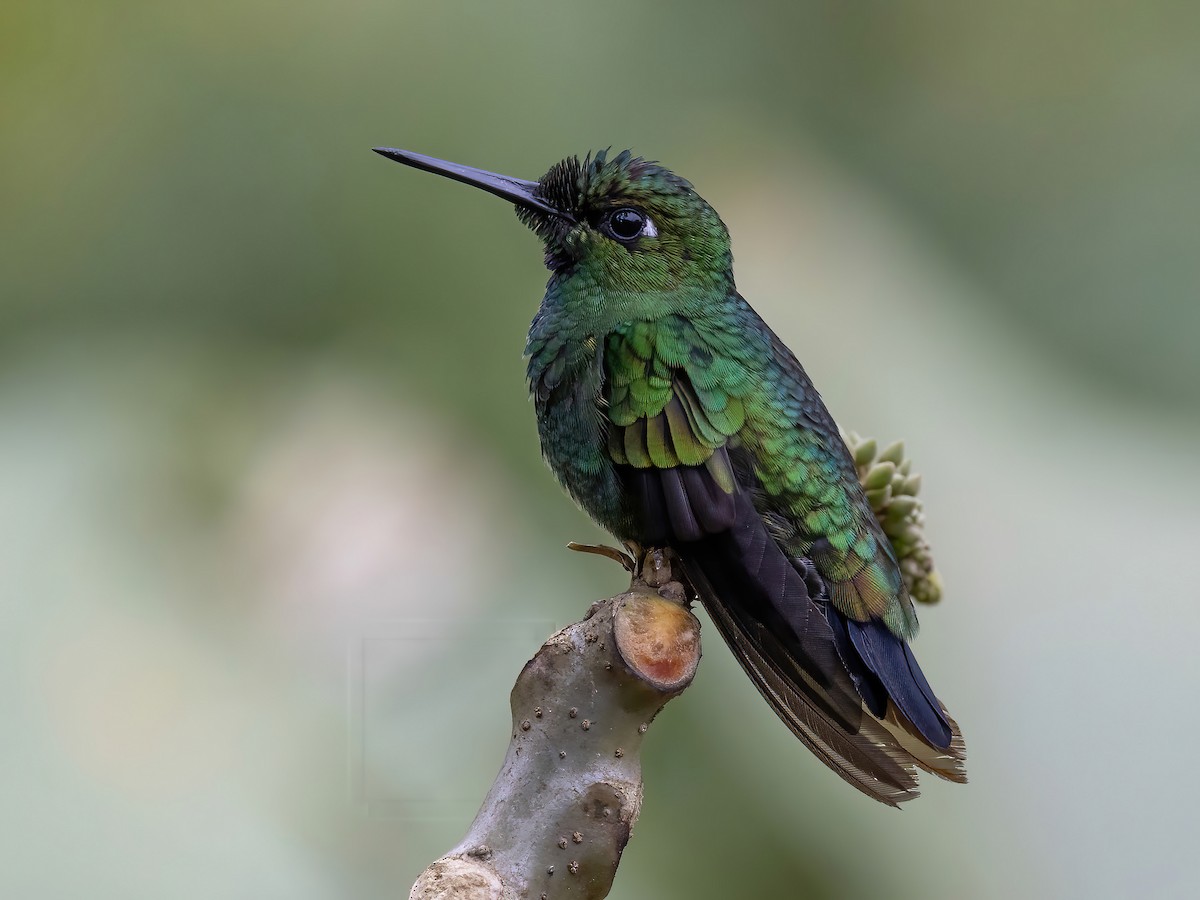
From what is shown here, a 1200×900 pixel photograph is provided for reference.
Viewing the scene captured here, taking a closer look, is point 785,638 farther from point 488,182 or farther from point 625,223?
point 488,182

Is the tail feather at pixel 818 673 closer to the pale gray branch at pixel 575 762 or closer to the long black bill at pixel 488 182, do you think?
the pale gray branch at pixel 575 762

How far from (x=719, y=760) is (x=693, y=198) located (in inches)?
53.0

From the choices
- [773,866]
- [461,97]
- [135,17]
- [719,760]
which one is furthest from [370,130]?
[773,866]

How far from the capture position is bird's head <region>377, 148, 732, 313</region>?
136 centimetres

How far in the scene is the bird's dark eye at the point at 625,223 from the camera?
1.38 metres

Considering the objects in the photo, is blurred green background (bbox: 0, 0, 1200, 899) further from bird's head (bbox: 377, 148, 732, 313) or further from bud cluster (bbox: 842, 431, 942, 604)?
bird's head (bbox: 377, 148, 732, 313)

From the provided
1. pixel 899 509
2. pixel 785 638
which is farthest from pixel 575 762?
pixel 899 509

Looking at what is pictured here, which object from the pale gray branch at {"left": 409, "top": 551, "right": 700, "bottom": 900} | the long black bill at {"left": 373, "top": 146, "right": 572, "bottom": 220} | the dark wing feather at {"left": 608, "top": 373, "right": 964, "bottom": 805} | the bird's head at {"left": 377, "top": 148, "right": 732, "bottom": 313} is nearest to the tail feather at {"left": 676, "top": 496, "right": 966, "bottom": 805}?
the dark wing feather at {"left": 608, "top": 373, "right": 964, "bottom": 805}

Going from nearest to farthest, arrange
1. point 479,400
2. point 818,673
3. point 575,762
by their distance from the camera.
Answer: point 575,762 < point 818,673 < point 479,400

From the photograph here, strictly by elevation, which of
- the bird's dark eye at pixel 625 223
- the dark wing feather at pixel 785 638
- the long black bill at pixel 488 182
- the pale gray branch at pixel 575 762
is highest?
the long black bill at pixel 488 182

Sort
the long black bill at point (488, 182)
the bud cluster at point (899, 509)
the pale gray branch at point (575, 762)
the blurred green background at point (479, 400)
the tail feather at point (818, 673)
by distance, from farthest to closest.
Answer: the blurred green background at point (479, 400), the bud cluster at point (899, 509), the long black bill at point (488, 182), the tail feather at point (818, 673), the pale gray branch at point (575, 762)

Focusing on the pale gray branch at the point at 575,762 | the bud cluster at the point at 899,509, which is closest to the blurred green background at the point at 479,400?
the bud cluster at the point at 899,509

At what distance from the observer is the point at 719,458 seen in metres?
1.18

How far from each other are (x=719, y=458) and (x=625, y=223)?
0.36 m
